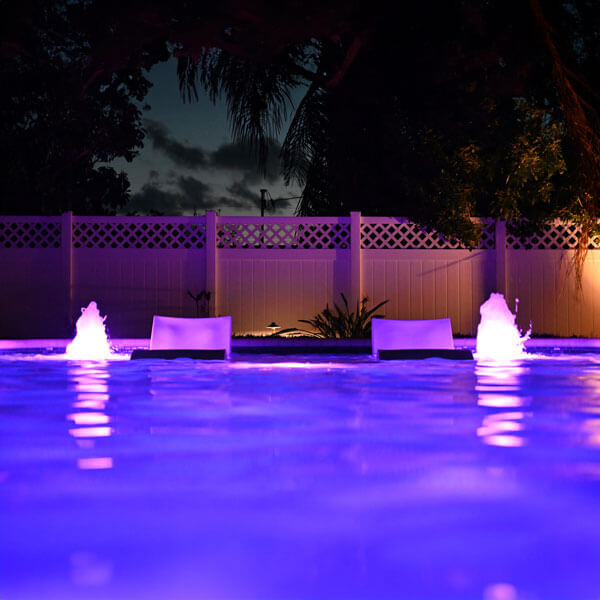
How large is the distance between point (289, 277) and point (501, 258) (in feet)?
10.2

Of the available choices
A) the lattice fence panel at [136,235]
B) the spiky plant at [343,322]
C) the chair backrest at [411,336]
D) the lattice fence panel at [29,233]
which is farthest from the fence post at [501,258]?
the lattice fence panel at [29,233]

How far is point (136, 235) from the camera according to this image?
1328 centimetres

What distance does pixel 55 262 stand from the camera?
13047 millimetres

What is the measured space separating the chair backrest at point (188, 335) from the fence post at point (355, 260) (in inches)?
130

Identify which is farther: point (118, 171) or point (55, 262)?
point (118, 171)

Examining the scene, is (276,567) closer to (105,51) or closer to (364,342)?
(364,342)

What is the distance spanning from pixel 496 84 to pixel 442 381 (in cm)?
578

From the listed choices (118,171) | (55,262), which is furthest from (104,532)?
(118,171)

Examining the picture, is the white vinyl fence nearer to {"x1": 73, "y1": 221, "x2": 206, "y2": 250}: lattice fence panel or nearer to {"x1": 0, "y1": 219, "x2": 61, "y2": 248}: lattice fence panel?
{"x1": 73, "y1": 221, "x2": 206, "y2": 250}: lattice fence panel

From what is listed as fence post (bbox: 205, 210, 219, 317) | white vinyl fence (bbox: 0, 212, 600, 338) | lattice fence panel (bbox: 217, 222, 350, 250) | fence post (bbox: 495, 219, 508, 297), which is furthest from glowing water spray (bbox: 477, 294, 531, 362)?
fence post (bbox: 205, 210, 219, 317)

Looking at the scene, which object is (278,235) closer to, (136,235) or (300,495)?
(136,235)

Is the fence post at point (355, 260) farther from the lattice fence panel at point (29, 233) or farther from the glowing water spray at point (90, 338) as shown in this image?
the lattice fence panel at point (29, 233)

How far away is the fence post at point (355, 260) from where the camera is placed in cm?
1281

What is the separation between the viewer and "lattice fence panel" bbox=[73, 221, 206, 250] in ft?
43.1
